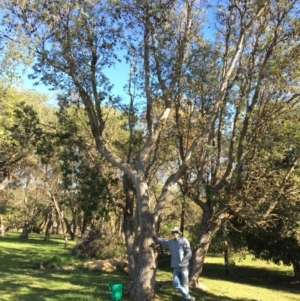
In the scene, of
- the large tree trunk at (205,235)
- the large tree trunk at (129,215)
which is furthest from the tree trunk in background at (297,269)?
the large tree trunk at (129,215)

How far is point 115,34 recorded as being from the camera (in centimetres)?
1223

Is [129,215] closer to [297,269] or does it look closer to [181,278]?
[181,278]

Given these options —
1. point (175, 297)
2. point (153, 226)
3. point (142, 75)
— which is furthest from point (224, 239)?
point (142, 75)

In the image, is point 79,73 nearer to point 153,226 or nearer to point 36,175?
point 153,226

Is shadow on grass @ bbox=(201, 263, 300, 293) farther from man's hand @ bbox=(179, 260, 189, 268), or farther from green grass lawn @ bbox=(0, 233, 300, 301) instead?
man's hand @ bbox=(179, 260, 189, 268)

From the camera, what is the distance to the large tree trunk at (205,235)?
1420cm

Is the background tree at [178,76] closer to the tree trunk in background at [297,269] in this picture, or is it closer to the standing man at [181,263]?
the standing man at [181,263]

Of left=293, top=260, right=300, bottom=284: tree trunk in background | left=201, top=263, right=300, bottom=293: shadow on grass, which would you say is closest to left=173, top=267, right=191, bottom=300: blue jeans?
left=201, top=263, right=300, bottom=293: shadow on grass

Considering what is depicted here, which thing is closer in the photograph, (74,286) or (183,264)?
(183,264)

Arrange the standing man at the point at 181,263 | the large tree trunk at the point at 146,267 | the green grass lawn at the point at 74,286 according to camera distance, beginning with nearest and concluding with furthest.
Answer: the standing man at the point at 181,263
the large tree trunk at the point at 146,267
the green grass lawn at the point at 74,286

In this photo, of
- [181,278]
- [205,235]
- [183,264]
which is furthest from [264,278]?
[183,264]

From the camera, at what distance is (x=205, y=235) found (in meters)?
14.4

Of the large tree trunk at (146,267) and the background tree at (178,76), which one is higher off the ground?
the background tree at (178,76)

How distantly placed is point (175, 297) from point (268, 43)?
8154 mm
